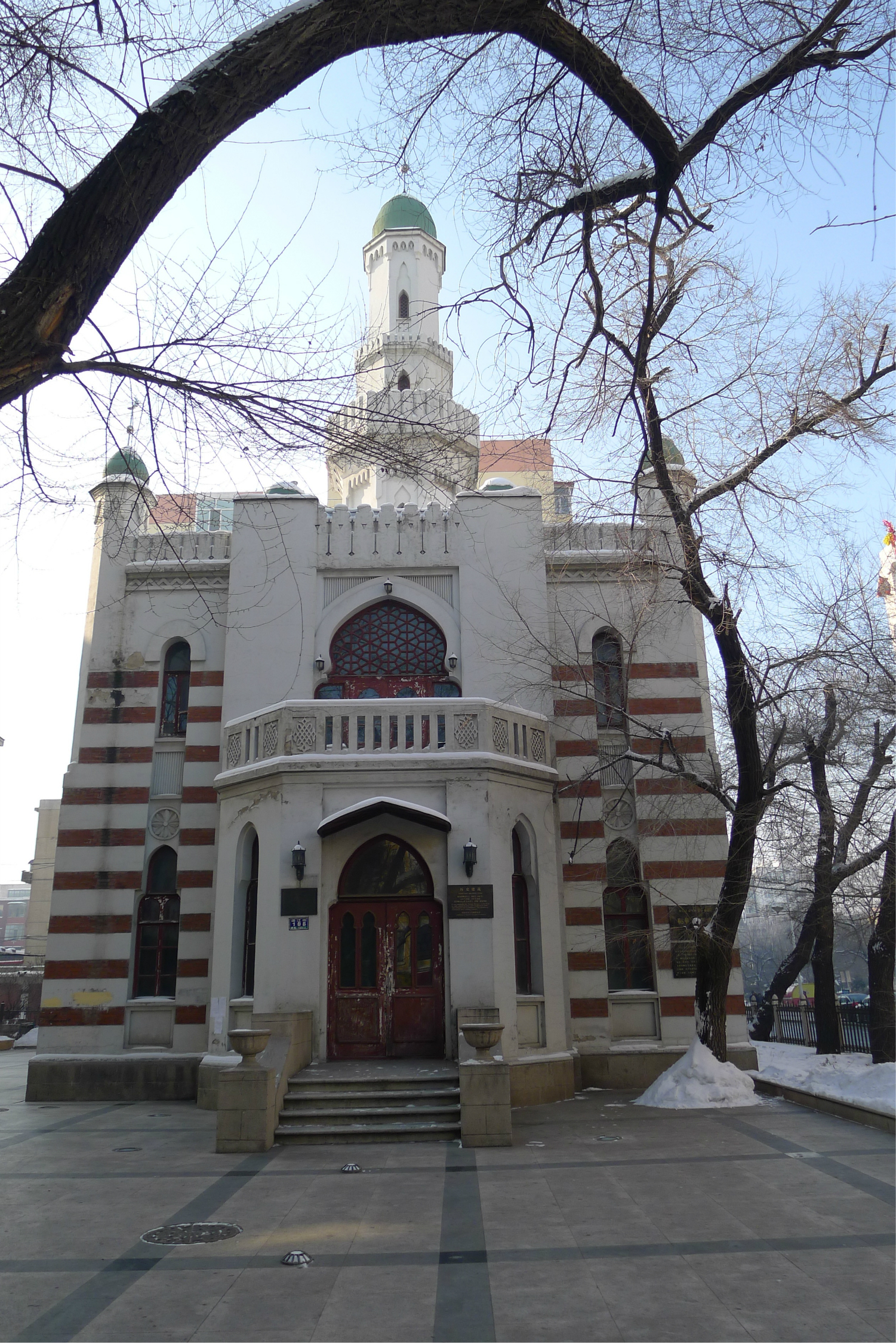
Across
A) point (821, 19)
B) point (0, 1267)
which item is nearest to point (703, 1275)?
point (0, 1267)

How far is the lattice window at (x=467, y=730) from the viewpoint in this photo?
1550 cm

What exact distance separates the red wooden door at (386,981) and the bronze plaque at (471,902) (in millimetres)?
901

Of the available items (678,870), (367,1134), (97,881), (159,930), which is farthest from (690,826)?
(97,881)

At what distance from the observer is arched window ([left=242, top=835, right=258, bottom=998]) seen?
1595cm

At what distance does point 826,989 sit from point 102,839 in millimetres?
14734

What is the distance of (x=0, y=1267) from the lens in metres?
7.25

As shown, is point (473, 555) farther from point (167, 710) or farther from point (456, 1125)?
point (456, 1125)

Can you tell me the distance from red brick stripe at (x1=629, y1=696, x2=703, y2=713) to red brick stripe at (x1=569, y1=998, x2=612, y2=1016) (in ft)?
18.2

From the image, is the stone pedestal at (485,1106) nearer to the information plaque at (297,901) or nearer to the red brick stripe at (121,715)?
the information plaque at (297,901)

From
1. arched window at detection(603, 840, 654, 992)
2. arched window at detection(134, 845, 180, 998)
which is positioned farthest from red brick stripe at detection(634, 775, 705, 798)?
arched window at detection(134, 845, 180, 998)

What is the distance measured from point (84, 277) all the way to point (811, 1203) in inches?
362

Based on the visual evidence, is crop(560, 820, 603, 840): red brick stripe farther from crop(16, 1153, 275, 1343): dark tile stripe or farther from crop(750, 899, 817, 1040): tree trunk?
crop(16, 1153, 275, 1343): dark tile stripe

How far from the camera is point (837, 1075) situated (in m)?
14.2

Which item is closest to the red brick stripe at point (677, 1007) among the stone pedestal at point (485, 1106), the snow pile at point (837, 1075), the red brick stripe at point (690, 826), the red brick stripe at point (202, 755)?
the snow pile at point (837, 1075)
